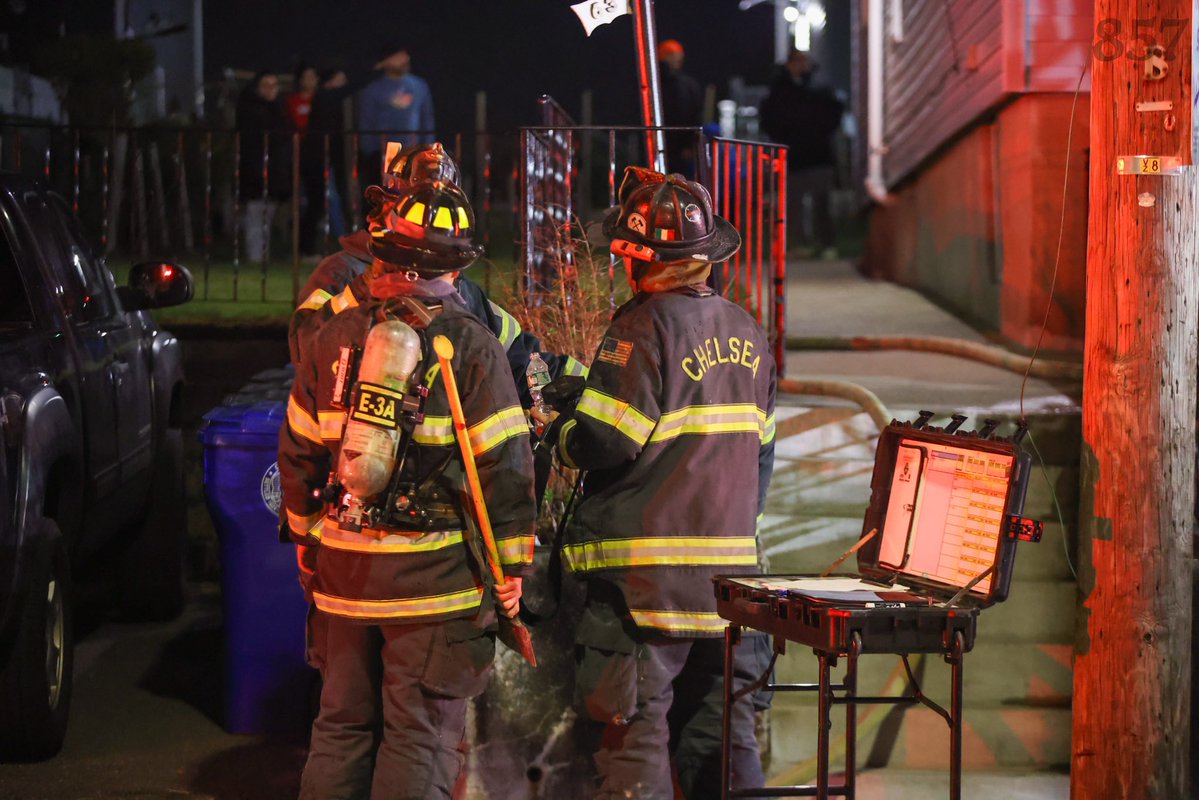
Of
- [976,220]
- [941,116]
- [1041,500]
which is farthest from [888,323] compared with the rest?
[1041,500]

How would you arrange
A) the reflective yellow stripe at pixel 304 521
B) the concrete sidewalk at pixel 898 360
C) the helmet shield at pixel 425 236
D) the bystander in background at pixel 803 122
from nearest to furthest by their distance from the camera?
the helmet shield at pixel 425 236, the reflective yellow stripe at pixel 304 521, the concrete sidewalk at pixel 898 360, the bystander in background at pixel 803 122

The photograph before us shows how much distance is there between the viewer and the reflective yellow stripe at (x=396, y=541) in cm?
385

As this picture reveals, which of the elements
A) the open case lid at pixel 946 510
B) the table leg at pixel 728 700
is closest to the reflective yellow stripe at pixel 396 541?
the table leg at pixel 728 700

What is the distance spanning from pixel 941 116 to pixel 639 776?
26.8 ft

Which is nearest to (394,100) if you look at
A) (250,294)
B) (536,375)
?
(250,294)

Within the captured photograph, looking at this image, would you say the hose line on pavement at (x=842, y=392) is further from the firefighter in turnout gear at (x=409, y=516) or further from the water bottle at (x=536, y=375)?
the firefighter in turnout gear at (x=409, y=516)

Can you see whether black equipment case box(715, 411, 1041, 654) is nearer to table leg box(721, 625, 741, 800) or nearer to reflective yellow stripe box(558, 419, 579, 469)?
table leg box(721, 625, 741, 800)

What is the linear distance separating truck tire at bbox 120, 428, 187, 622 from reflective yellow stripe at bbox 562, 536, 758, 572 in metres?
3.37

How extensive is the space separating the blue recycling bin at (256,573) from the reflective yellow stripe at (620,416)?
1499 millimetres

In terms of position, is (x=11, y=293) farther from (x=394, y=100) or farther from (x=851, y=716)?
(x=394, y=100)

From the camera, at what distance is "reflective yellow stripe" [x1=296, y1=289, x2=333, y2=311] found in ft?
14.8

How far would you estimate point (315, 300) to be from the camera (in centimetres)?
463

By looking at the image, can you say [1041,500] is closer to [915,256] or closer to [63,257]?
[63,257]

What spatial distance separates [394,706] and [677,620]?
2.77ft
